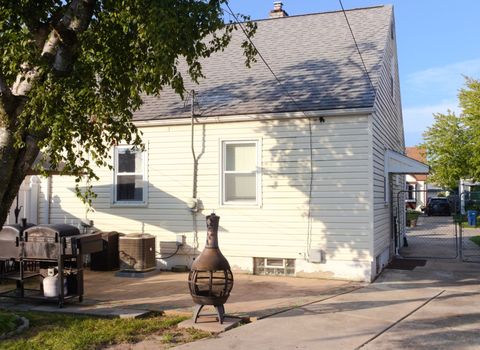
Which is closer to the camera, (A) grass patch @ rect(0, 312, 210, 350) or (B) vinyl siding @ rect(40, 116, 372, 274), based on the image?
(A) grass patch @ rect(0, 312, 210, 350)

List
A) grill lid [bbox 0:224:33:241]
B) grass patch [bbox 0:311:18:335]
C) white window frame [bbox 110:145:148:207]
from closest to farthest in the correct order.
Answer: grass patch [bbox 0:311:18:335] < grill lid [bbox 0:224:33:241] < white window frame [bbox 110:145:148:207]

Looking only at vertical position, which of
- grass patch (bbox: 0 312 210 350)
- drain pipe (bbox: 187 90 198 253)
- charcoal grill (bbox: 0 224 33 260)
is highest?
drain pipe (bbox: 187 90 198 253)

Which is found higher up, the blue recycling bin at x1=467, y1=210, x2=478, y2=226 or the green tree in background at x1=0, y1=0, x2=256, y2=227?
the green tree in background at x1=0, y1=0, x2=256, y2=227

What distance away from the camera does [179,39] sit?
6660 mm

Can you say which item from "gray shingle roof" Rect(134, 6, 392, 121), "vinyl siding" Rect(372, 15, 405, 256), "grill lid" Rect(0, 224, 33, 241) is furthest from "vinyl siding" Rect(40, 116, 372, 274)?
"grill lid" Rect(0, 224, 33, 241)

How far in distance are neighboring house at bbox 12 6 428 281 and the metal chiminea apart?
13.9 ft

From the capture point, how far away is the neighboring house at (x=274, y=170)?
10516mm

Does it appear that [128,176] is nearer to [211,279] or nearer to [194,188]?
[194,188]

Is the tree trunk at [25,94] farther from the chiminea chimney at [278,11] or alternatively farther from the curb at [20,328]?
the chiminea chimney at [278,11]

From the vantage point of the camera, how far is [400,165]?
43.2 feet

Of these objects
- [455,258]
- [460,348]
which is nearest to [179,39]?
[460,348]

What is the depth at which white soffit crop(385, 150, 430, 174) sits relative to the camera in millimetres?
12784

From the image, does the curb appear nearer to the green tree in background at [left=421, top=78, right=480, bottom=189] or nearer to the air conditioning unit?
the air conditioning unit

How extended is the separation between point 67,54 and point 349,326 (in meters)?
5.15
